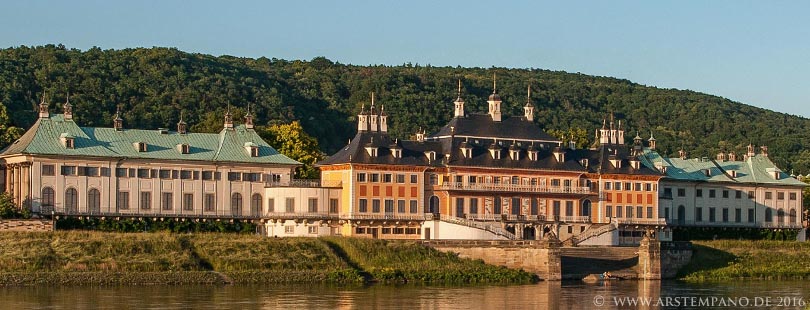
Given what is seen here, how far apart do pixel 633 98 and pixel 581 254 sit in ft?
337

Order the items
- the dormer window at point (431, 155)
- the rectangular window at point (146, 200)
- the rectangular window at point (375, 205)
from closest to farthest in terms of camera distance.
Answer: the rectangular window at point (146, 200), the rectangular window at point (375, 205), the dormer window at point (431, 155)

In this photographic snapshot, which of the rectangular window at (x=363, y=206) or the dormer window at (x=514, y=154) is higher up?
the dormer window at (x=514, y=154)

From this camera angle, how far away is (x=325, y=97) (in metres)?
172

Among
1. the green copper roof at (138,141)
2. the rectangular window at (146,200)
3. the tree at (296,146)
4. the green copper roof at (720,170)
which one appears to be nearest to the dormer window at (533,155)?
the green copper roof at (720,170)

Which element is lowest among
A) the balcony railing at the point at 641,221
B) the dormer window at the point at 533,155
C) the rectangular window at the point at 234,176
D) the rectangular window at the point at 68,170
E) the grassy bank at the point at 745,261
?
the grassy bank at the point at 745,261

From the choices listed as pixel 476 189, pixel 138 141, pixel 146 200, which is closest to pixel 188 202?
pixel 146 200

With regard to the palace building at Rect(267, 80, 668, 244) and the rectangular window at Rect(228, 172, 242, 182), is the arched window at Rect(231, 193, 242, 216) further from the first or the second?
the palace building at Rect(267, 80, 668, 244)

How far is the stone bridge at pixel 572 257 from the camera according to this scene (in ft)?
293

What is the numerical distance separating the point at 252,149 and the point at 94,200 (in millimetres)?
10315

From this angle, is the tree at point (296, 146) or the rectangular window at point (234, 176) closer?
the rectangular window at point (234, 176)

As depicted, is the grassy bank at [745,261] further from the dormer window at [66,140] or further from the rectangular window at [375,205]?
the dormer window at [66,140]

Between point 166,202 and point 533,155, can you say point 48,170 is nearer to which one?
point 166,202

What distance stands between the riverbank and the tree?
20.5 meters

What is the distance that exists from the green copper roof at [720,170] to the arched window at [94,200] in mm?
36146
